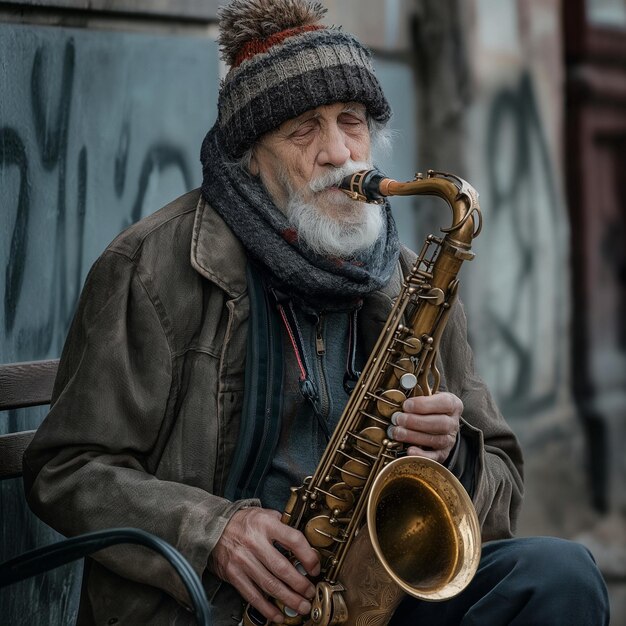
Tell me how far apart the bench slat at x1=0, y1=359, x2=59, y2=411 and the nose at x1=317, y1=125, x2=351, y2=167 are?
34.9 inches

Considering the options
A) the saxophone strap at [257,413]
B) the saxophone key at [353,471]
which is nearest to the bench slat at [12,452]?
the saxophone strap at [257,413]

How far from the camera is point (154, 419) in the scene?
2.71 metres

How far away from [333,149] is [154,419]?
79 cm

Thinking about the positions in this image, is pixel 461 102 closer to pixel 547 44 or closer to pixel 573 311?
pixel 547 44

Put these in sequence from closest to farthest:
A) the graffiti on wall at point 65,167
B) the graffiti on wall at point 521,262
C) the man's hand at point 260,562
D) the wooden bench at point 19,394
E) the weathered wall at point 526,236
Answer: the man's hand at point 260,562
the wooden bench at point 19,394
the graffiti on wall at point 65,167
the weathered wall at point 526,236
the graffiti on wall at point 521,262

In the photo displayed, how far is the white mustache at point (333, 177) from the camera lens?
297 centimetres

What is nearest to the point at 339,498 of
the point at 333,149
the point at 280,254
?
the point at 280,254

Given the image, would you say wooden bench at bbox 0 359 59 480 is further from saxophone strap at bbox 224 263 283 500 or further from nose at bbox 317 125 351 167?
nose at bbox 317 125 351 167

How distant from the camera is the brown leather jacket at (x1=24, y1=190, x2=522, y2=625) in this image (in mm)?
2602

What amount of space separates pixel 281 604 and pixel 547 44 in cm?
419

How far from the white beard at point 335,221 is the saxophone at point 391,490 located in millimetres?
68

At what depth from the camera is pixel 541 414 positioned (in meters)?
6.19

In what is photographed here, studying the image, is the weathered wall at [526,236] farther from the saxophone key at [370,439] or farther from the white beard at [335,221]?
the saxophone key at [370,439]

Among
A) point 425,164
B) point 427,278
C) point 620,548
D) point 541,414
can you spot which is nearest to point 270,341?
point 427,278
